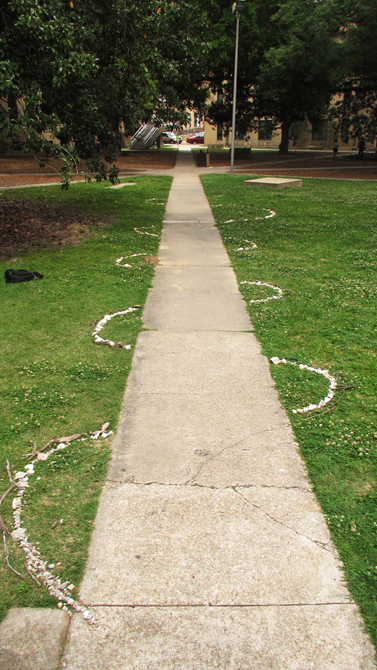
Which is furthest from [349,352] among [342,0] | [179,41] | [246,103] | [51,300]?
[246,103]

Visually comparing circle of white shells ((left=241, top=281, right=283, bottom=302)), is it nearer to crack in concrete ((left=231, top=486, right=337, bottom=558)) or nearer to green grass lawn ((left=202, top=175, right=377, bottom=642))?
green grass lawn ((left=202, top=175, right=377, bottom=642))

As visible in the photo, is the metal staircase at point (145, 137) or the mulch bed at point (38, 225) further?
the metal staircase at point (145, 137)

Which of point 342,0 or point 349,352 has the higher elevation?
point 342,0

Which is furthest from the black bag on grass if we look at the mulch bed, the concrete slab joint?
the concrete slab joint

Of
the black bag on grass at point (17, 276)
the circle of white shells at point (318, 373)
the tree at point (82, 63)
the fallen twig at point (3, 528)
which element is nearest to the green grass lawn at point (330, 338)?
the circle of white shells at point (318, 373)

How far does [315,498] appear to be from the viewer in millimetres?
3201

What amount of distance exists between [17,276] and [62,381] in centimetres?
371

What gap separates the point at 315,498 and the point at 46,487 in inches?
69.7

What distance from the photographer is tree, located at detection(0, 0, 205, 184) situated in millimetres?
8109

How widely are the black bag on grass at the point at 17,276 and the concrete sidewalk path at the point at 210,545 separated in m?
3.67

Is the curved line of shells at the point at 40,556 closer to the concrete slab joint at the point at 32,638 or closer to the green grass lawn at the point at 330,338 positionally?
the concrete slab joint at the point at 32,638

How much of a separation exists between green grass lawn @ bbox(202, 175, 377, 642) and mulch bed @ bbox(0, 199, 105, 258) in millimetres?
3472

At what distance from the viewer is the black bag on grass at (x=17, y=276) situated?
25.4 ft

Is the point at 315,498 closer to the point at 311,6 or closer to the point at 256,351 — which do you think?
the point at 256,351
